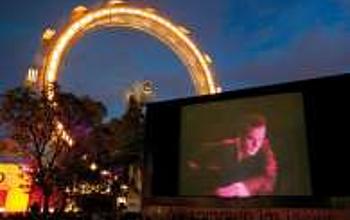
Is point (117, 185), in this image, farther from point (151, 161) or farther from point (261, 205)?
point (261, 205)

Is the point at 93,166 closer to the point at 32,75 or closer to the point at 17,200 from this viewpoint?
the point at 32,75

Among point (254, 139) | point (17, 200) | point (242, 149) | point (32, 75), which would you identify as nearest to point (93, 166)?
point (32, 75)

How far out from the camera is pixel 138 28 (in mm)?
43500

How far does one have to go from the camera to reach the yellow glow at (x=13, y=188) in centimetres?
4200

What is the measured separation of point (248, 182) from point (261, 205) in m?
1.04

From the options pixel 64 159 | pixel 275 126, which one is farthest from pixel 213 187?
pixel 64 159

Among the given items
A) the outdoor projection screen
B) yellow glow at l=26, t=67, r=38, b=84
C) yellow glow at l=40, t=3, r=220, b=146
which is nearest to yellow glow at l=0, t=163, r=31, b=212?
yellow glow at l=26, t=67, r=38, b=84

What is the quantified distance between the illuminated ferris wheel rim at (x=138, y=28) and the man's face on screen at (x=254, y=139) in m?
17.5

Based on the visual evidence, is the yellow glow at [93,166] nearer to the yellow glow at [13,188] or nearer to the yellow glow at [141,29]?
the yellow glow at [141,29]

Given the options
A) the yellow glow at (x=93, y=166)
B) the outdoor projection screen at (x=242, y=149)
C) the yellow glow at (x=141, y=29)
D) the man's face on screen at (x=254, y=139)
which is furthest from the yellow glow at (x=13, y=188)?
the man's face on screen at (x=254, y=139)

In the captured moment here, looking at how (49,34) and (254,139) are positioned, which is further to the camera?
(49,34)

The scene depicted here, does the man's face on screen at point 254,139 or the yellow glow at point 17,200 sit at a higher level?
the man's face on screen at point 254,139

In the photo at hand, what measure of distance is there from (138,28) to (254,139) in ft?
69.7

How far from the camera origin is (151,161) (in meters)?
28.0
